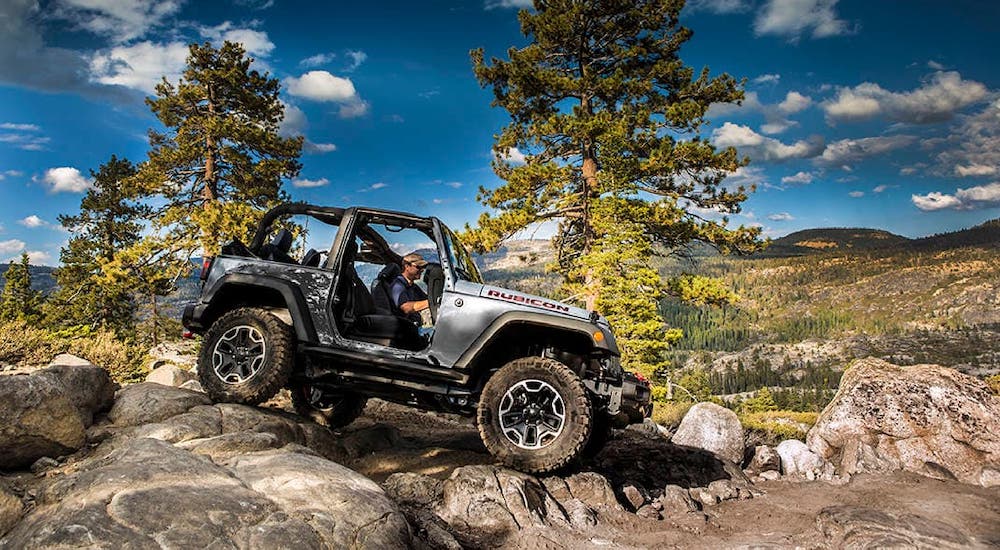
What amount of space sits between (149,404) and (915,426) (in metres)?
10.9

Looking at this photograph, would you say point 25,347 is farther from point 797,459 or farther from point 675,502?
point 797,459

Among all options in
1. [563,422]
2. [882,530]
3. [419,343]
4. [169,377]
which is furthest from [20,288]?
[882,530]

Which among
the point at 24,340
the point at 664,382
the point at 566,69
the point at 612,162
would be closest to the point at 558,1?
the point at 566,69

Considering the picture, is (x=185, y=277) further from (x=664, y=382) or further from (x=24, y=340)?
(x=664, y=382)

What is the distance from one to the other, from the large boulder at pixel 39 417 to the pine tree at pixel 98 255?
67.7ft

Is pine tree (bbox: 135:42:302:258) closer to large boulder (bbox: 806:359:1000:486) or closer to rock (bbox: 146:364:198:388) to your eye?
rock (bbox: 146:364:198:388)

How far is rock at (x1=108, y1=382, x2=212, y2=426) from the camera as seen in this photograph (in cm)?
584

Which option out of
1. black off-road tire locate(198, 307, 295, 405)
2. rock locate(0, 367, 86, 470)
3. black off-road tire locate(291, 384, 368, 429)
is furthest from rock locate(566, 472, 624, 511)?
rock locate(0, 367, 86, 470)

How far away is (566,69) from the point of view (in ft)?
73.6

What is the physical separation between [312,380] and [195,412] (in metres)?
1.21

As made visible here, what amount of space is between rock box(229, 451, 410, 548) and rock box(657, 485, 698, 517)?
355cm

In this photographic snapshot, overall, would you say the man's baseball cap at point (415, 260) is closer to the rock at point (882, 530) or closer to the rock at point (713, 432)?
the rock at point (882, 530)

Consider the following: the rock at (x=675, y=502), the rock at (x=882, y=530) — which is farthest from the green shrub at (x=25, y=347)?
the rock at (x=882, y=530)

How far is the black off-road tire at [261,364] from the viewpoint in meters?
6.11
